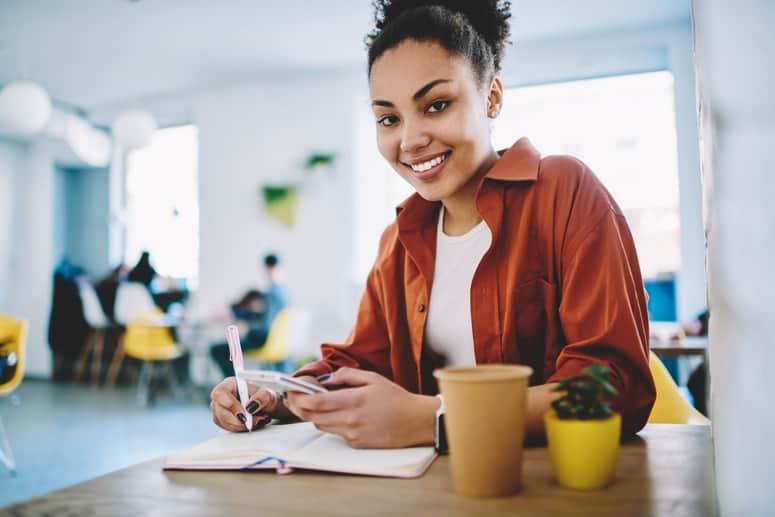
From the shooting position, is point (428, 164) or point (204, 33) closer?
point (428, 164)

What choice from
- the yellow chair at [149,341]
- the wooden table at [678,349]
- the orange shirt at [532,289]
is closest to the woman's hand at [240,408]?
the orange shirt at [532,289]

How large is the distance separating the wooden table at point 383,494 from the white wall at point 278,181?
547 centimetres

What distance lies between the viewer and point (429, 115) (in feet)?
3.63

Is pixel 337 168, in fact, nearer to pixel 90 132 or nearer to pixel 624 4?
pixel 90 132

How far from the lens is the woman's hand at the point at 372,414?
816 mm

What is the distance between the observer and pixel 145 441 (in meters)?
4.22

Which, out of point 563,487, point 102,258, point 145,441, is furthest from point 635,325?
point 102,258

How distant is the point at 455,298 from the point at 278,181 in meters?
5.57

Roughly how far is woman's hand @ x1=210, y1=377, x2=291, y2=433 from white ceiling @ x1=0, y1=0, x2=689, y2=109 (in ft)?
13.5

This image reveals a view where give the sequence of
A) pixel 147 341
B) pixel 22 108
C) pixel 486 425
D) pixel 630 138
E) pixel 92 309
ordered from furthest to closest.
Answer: pixel 92 309
pixel 147 341
pixel 630 138
pixel 22 108
pixel 486 425

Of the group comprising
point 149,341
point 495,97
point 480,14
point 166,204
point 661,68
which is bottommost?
point 149,341

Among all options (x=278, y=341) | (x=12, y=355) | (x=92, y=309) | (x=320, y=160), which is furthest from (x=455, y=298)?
(x=92, y=309)

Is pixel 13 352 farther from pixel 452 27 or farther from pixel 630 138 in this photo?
pixel 630 138

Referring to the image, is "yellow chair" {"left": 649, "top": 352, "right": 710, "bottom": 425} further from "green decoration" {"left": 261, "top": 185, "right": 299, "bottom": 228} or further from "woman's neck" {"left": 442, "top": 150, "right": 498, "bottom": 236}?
"green decoration" {"left": 261, "top": 185, "right": 299, "bottom": 228}
